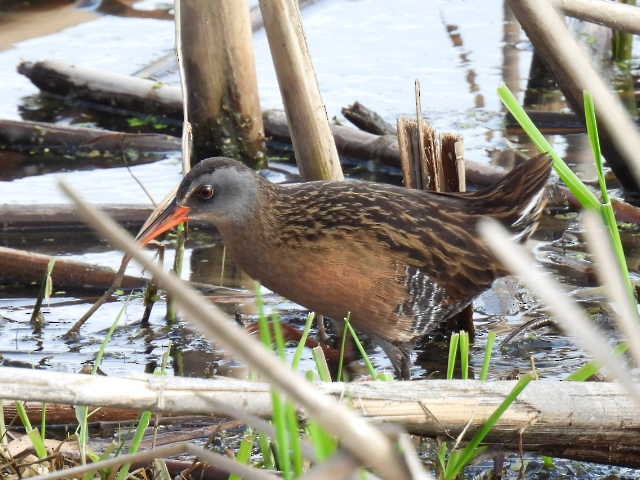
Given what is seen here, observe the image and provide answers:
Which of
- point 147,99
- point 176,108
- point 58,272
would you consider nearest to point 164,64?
point 147,99

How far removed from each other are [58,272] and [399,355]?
1.52 m

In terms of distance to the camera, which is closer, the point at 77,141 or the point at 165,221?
the point at 165,221

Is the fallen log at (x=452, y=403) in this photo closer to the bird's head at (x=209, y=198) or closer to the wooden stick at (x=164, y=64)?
the bird's head at (x=209, y=198)

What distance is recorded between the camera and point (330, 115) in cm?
689

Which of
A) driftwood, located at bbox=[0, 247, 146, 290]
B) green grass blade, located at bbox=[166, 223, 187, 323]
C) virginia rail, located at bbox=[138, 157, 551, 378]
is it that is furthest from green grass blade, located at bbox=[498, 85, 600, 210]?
driftwood, located at bbox=[0, 247, 146, 290]

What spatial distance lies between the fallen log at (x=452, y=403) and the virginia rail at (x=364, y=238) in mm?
1185

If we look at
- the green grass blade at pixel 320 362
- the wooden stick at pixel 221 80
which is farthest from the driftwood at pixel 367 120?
the green grass blade at pixel 320 362

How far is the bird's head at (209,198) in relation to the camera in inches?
152

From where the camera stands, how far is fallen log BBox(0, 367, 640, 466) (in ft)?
6.57

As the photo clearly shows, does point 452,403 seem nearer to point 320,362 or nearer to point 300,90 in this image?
point 320,362

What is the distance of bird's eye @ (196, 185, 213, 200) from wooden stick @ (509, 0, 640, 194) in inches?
47.5

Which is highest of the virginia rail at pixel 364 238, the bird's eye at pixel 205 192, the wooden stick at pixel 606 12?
the wooden stick at pixel 606 12

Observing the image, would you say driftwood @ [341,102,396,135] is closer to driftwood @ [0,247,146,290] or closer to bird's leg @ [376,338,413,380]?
driftwood @ [0,247,146,290]

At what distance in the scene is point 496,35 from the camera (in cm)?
848
